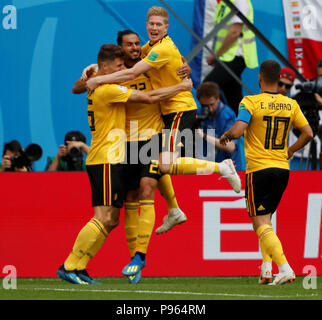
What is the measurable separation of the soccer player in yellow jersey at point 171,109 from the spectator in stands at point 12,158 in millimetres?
2301

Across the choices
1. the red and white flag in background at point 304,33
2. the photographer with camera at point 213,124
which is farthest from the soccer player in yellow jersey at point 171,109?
the red and white flag in background at point 304,33

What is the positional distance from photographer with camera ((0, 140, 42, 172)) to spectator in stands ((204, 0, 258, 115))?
2.74 metres

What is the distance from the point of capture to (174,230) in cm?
1084

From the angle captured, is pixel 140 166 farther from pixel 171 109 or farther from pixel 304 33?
pixel 304 33

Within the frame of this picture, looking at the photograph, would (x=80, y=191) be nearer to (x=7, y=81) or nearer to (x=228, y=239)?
(x=228, y=239)

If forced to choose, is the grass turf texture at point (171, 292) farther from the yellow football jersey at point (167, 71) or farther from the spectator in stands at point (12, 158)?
the spectator in stands at point (12, 158)

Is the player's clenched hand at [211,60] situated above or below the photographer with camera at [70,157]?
above

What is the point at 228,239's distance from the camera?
10.8 m

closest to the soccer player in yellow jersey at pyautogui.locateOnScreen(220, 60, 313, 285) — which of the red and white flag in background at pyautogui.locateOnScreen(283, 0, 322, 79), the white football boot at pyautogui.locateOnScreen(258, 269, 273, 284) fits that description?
the white football boot at pyautogui.locateOnScreen(258, 269, 273, 284)

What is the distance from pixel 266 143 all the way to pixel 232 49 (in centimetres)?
413

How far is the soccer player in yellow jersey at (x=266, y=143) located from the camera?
8.86m

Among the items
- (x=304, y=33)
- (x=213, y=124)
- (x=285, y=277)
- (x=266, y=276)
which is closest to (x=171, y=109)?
(x=266, y=276)

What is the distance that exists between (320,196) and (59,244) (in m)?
3.07

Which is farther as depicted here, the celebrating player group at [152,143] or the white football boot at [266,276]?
the white football boot at [266,276]
